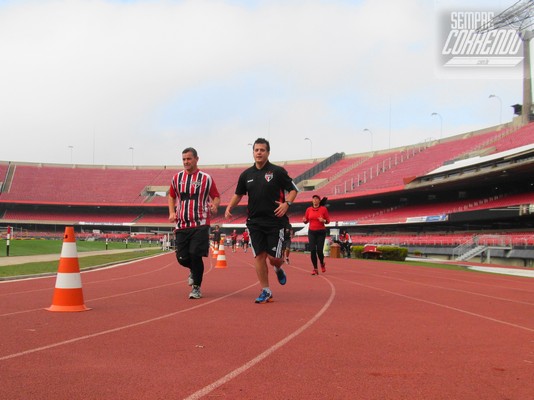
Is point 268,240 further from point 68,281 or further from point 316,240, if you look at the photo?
point 316,240

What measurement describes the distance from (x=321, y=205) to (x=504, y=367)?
8.70 m

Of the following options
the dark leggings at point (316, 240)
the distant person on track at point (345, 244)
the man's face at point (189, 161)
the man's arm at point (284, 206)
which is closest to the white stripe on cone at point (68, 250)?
the man's face at point (189, 161)

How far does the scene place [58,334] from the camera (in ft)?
14.6

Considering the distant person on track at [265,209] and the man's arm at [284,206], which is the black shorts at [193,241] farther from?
the man's arm at [284,206]

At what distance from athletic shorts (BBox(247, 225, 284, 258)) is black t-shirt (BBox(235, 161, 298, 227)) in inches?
3.8

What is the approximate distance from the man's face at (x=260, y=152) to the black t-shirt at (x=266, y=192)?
0.15 meters

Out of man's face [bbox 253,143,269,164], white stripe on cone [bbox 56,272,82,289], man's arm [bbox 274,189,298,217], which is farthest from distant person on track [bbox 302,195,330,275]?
white stripe on cone [bbox 56,272,82,289]

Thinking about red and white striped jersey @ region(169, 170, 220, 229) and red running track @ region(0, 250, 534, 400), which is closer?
red running track @ region(0, 250, 534, 400)

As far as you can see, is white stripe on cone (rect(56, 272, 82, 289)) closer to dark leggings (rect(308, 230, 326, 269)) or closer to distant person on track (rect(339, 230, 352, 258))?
dark leggings (rect(308, 230, 326, 269))

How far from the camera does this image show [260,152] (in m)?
6.78

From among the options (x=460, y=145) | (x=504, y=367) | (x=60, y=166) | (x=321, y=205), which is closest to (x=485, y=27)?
(x=460, y=145)

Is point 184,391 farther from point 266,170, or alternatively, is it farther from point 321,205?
point 321,205

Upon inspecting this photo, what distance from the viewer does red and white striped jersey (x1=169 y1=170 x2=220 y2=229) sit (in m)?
7.17

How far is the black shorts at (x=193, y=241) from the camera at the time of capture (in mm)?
7078
